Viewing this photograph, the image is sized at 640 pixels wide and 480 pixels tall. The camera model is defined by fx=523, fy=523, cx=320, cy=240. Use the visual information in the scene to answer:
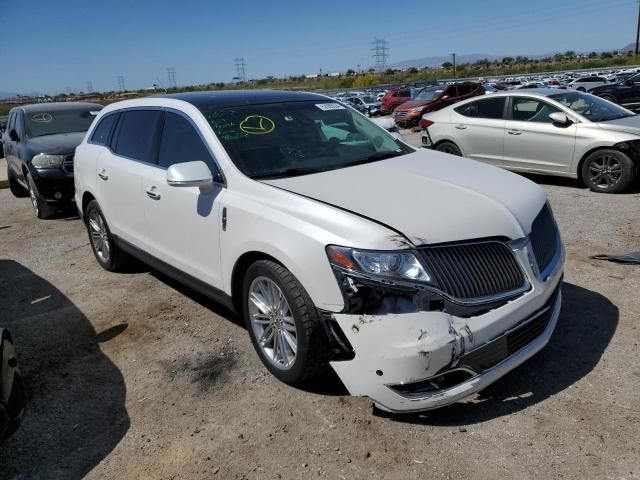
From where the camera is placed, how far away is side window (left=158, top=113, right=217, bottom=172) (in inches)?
145

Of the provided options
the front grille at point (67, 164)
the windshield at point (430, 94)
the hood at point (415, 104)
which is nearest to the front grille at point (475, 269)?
the front grille at point (67, 164)

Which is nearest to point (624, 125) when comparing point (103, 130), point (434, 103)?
point (103, 130)

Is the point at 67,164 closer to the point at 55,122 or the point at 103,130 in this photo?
the point at 55,122

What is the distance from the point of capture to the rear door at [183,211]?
352 centimetres

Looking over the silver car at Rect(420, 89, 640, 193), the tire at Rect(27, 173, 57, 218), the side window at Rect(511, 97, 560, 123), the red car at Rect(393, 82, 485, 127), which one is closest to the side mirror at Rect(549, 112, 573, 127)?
the silver car at Rect(420, 89, 640, 193)

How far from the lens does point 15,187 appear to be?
1055cm

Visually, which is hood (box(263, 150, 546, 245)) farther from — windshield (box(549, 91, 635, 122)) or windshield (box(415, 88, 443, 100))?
windshield (box(415, 88, 443, 100))

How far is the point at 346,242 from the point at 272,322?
2.83ft

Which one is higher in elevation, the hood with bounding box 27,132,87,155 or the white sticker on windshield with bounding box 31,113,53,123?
the white sticker on windshield with bounding box 31,113,53,123

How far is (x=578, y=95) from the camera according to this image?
8484 millimetres

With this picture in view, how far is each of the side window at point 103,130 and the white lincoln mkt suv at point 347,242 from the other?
835 mm

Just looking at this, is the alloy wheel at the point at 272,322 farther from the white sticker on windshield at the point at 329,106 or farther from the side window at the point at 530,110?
the side window at the point at 530,110

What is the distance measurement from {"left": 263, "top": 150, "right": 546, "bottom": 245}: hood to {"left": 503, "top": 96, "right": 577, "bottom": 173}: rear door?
5028 millimetres

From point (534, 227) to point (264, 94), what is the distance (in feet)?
8.13
